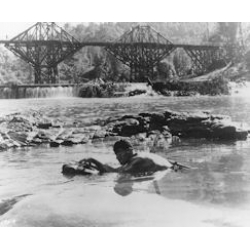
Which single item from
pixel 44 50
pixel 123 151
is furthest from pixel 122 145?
pixel 44 50

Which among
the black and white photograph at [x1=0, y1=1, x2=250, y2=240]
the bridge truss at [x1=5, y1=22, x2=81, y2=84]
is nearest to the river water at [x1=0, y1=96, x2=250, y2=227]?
the black and white photograph at [x1=0, y1=1, x2=250, y2=240]

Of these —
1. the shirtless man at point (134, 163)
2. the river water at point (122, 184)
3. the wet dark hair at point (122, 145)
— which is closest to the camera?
the river water at point (122, 184)

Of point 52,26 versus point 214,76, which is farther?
point 214,76

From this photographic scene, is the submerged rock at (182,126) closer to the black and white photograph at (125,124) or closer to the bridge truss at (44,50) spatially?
the black and white photograph at (125,124)

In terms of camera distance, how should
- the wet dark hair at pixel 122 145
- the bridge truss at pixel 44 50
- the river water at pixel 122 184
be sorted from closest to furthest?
the river water at pixel 122 184, the wet dark hair at pixel 122 145, the bridge truss at pixel 44 50

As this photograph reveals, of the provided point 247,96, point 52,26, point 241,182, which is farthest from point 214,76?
point 52,26

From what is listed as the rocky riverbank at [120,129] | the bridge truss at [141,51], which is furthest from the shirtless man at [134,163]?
the bridge truss at [141,51]

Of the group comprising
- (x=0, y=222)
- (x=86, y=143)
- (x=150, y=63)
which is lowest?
(x=0, y=222)

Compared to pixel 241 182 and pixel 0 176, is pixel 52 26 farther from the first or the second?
pixel 241 182
